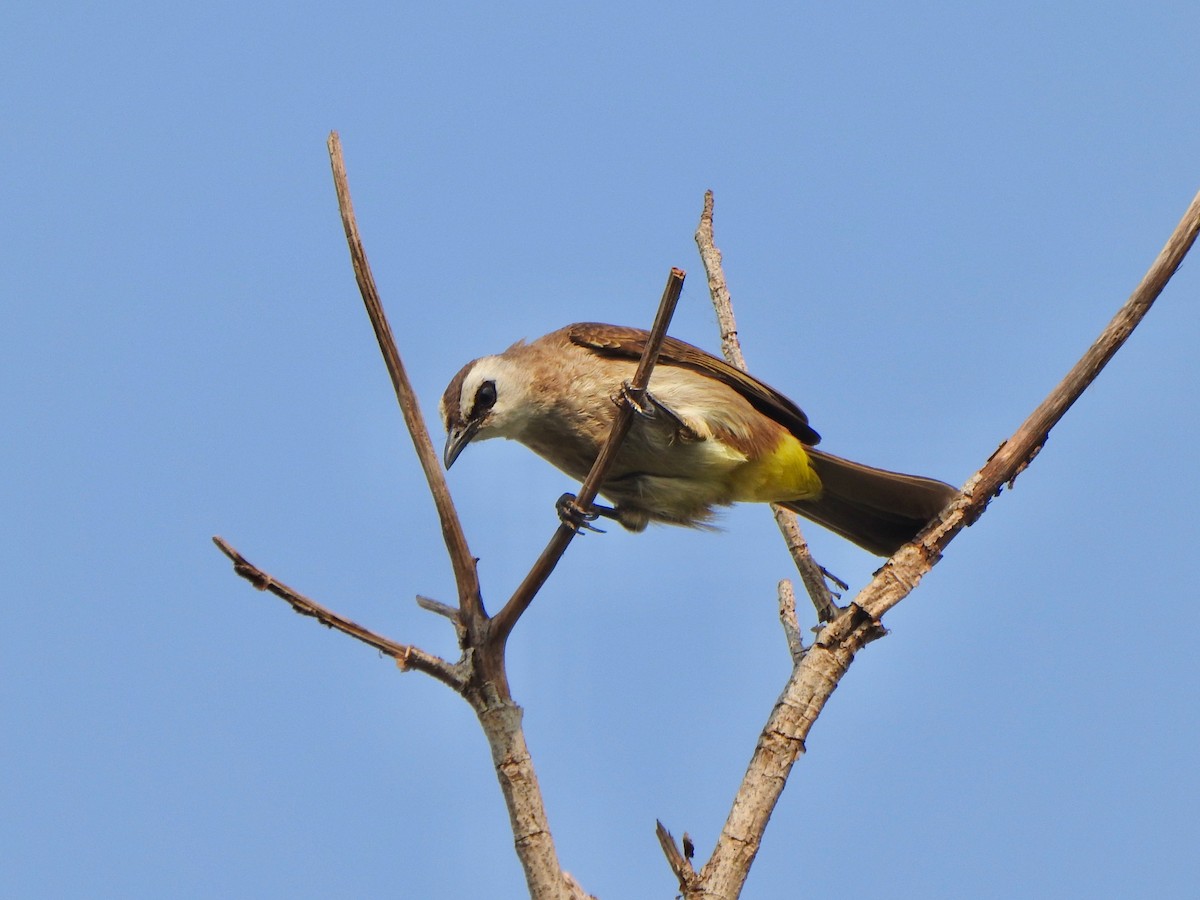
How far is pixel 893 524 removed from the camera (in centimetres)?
709

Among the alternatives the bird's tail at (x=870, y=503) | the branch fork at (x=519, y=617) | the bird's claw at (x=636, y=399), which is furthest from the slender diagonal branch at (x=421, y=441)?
the bird's tail at (x=870, y=503)

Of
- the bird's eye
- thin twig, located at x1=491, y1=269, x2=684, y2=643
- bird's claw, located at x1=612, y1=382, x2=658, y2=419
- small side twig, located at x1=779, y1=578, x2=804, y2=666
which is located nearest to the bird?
the bird's eye

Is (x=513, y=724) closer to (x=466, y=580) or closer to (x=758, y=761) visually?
(x=466, y=580)

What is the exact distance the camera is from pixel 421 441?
4641 mm

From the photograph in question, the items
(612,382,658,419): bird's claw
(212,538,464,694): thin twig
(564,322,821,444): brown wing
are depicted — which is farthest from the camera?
(564,322,821,444): brown wing

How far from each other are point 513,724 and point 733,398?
2.86 m

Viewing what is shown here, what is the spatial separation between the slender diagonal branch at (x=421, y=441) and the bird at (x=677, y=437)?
2.06 meters

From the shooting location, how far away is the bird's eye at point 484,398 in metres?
6.92

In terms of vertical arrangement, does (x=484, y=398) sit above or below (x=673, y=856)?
above

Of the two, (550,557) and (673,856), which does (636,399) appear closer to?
(550,557)

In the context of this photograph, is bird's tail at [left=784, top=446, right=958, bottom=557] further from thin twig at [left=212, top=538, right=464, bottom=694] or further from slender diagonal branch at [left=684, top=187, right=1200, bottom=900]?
thin twig at [left=212, top=538, right=464, bottom=694]

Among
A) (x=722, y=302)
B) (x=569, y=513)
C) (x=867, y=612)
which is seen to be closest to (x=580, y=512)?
(x=569, y=513)

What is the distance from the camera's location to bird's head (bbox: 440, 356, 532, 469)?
6934mm

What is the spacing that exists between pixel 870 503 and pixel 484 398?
7.25 feet
